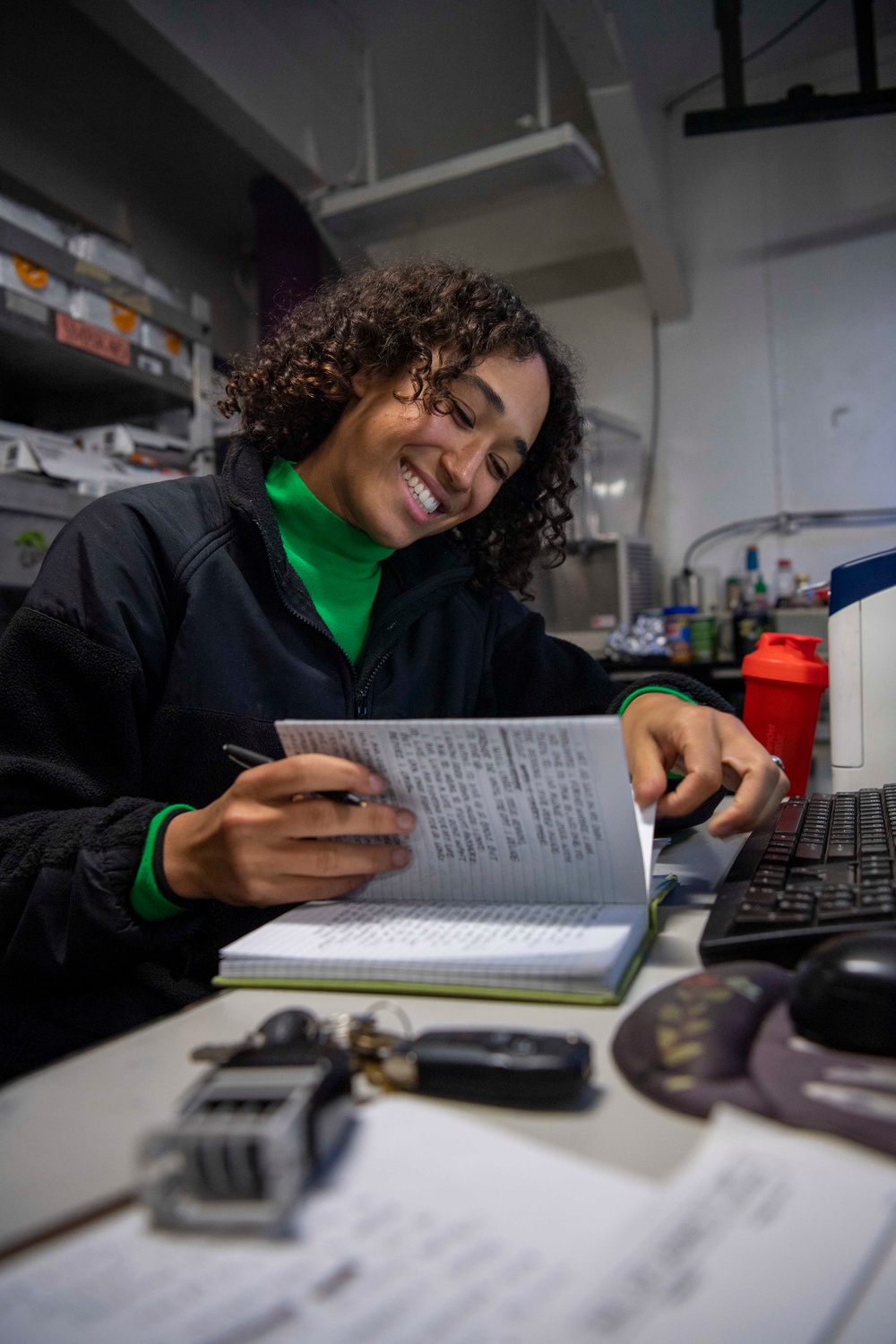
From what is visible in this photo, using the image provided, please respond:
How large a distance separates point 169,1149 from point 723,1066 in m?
0.21

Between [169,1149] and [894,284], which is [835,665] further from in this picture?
[894,284]

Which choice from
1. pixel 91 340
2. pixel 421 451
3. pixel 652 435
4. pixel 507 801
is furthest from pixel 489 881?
pixel 652 435

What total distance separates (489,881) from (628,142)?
2.49 meters

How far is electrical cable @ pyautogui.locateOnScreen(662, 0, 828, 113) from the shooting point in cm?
245

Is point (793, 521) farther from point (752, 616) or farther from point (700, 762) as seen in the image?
point (700, 762)

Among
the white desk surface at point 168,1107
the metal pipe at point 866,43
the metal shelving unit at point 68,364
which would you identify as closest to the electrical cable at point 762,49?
the metal pipe at point 866,43

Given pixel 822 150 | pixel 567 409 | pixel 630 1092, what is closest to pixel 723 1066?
pixel 630 1092

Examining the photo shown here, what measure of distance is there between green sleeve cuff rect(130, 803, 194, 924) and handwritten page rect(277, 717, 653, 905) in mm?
136

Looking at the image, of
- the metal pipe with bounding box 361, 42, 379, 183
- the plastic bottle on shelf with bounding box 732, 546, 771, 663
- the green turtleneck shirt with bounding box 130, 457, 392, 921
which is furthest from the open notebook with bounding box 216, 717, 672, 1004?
the metal pipe with bounding box 361, 42, 379, 183

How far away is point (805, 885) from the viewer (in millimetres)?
549

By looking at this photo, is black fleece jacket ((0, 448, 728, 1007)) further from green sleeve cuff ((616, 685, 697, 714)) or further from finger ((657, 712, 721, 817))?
finger ((657, 712, 721, 817))

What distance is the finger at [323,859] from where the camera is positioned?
568 millimetres

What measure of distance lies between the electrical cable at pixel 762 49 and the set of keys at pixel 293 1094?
3.04 m

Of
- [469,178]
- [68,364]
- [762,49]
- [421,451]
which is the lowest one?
[421,451]
